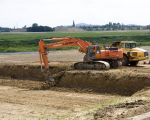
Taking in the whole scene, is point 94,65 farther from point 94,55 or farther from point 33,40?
point 33,40

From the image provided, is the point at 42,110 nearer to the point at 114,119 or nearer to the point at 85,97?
the point at 85,97

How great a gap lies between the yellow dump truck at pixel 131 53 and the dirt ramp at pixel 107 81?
467cm

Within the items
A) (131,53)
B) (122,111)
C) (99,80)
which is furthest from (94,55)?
(122,111)

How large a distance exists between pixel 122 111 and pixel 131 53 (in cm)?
1539

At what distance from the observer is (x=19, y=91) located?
25.3 m

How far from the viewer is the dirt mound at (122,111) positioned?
13.9 meters

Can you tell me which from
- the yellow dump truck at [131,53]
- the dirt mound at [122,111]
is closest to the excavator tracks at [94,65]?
the yellow dump truck at [131,53]

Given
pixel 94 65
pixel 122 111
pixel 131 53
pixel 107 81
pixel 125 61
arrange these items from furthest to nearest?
pixel 125 61
pixel 131 53
pixel 94 65
pixel 107 81
pixel 122 111

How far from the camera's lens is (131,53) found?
30094 mm

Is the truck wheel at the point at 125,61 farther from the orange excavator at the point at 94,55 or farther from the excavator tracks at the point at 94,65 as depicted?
the excavator tracks at the point at 94,65

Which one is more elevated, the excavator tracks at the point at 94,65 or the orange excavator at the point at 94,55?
the orange excavator at the point at 94,55

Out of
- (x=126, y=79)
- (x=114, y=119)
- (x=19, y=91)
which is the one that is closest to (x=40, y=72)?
(x=19, y=91)

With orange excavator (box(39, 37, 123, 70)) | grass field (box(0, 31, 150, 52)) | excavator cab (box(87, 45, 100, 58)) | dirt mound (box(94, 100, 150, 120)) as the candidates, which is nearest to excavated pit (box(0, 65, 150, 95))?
orange excavator (box(39, 37, 123, 70))

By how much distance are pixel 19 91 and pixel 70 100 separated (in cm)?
462
